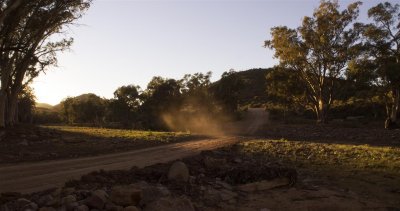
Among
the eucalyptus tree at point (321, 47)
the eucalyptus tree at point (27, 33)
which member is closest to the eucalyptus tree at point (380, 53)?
the eucalyptus tree at point (321, 47)

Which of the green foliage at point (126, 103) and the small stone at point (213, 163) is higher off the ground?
the green foliage at point (126, 103)

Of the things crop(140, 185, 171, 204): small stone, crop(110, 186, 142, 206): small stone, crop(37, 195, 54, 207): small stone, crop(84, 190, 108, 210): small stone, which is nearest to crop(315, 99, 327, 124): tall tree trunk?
crop(140, 185, 171, 204): small stone

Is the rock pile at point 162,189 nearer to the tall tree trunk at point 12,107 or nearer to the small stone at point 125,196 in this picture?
the small stone at point 125,196

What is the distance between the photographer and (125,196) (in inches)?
405

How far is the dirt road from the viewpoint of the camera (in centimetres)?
1255

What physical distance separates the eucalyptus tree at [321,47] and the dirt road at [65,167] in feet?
102

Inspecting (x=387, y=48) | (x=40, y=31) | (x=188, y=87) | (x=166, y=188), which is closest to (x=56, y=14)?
(x=40, y=31)

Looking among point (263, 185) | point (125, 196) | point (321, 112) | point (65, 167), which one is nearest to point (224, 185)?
point (263, 185)

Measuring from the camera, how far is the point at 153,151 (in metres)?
22.2

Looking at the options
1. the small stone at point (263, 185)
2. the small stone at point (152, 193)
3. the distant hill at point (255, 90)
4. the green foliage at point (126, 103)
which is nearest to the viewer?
the small stone at point (152, 193)

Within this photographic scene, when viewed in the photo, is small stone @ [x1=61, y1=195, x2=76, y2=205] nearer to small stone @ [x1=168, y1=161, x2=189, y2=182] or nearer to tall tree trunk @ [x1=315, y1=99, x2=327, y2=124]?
small stone @ [x1=168, y1=161, x2=189, y2=182]

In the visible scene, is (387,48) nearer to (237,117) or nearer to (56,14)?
(237,117)

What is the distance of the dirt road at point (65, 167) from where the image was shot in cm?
1255

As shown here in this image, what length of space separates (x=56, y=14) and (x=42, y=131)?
8440 millimetres
